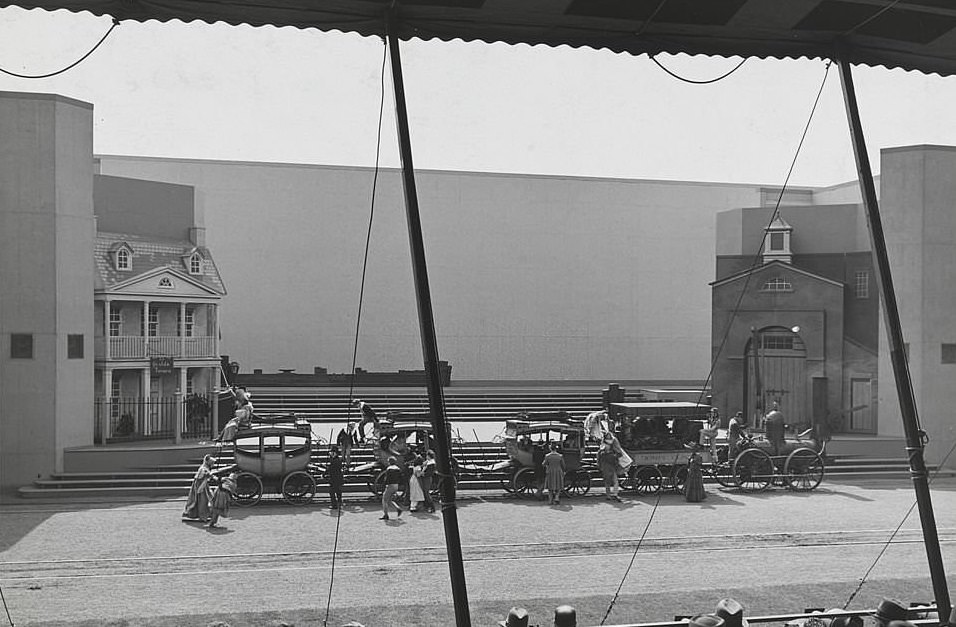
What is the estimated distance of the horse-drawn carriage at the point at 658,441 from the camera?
1388 cm

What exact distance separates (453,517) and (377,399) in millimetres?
17486

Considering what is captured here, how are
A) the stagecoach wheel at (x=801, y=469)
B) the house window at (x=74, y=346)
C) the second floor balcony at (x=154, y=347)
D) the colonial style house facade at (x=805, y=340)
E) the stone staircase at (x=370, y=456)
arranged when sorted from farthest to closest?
1. the colonial style house facade at (x=805, y=340)
2. the second floor balcony at (x=154, y=347)
3. the house window at (x=74, y=346)
4. the stagecoach wheel at (x=801, y=469)
5. the stone staircase at (x=370, y=456)

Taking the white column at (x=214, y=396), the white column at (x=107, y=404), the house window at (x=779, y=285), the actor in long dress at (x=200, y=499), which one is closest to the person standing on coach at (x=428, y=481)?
the actor in long dress at (x=200, y=499)

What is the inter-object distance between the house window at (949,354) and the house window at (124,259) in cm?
1450

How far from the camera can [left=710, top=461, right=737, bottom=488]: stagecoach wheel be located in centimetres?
1443

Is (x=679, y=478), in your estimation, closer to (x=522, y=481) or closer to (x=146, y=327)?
(x=522, y=481)

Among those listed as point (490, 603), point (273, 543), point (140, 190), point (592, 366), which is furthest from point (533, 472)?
point (592, 366)

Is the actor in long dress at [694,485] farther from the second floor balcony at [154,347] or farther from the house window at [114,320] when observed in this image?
the house window at [114,320]

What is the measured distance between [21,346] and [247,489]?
440cm

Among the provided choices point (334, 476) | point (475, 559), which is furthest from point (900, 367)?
point (334, 476)

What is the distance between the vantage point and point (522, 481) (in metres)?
13.4

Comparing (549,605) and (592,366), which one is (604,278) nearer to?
(592,366)

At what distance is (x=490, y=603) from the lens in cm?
758

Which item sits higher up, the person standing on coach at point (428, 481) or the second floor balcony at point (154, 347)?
the second floor balcony at point (154, 347)
